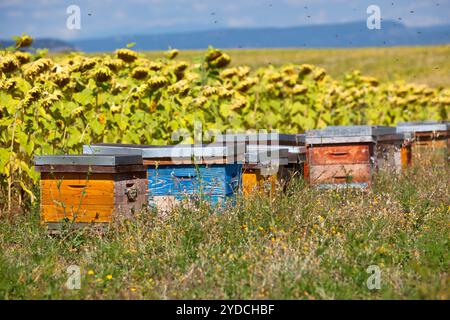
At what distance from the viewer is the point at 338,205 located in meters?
7.42

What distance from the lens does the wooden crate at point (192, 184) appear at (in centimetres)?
714

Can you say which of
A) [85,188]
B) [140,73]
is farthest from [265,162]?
[140,73]

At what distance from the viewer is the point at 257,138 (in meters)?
9.20

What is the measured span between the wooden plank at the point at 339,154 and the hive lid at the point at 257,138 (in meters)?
0.41

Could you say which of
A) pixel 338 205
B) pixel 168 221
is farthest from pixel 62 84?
pixel 338 205

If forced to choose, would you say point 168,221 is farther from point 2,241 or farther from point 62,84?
point 62,84

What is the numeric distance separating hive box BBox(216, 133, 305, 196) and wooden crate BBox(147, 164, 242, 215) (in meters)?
0.14

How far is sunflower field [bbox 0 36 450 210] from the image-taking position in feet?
27.1

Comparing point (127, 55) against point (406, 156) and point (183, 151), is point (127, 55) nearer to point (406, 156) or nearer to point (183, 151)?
point (183, 151)

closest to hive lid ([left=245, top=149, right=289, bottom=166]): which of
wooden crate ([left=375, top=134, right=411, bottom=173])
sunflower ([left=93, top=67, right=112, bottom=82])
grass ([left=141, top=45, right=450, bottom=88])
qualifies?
wooden crate ([left=375, top=134, right=411, bottom=173])

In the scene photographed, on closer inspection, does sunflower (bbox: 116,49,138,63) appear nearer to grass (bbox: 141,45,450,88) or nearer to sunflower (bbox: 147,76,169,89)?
sunflower (bbox: 147,76,169,89)

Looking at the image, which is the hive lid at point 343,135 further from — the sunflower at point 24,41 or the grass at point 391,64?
the grass at point 391,64

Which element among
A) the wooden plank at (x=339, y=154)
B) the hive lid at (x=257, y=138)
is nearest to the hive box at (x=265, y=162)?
the hive lid at (x=257, y=138)

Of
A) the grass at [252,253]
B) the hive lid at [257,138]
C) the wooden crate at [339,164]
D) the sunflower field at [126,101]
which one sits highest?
the sunflower field at [126,101]
